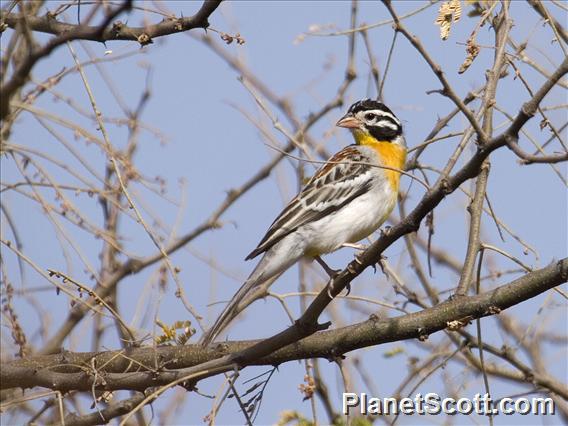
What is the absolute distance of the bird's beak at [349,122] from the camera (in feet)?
23.5

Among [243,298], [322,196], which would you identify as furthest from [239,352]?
[322,196]

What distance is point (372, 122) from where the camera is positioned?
7.34m

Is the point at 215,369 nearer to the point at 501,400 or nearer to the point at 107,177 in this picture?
the point at 501,400

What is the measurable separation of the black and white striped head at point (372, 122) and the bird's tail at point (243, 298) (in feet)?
5.09

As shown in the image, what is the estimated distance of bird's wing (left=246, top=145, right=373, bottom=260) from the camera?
6449mm

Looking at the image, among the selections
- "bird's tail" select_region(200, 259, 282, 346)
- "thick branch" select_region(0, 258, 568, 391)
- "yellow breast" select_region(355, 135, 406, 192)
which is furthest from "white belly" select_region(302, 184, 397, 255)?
"thick branch" select_region(0, 258, 568, 391)

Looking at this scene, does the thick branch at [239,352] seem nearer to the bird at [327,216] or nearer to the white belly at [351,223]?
the bird at [327,216]

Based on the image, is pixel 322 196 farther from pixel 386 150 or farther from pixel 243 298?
pixel 243 298

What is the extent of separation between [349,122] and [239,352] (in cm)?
301

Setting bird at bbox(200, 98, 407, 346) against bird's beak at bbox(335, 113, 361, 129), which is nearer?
bird at bbox(200, 98, 407, 346)

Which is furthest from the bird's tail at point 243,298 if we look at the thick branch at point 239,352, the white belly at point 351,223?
the white belly at point 351,223

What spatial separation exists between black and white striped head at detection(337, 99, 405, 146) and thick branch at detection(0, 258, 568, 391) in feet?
8.84

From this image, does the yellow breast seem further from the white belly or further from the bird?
the white belly

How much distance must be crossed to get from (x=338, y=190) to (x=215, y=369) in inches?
105
